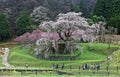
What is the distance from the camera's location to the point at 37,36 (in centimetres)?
7088

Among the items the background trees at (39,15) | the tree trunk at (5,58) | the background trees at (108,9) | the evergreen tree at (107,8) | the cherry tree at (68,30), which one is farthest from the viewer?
the background trees at (39,15)

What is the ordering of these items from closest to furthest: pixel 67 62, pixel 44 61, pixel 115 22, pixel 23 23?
pixel 67 62 < pixel 44 61 < pixel 115 22 < pixel 23 23

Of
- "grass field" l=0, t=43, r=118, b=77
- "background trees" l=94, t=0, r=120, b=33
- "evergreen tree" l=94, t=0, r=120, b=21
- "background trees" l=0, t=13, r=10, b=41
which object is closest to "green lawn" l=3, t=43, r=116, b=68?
"grass field" l=0, t=43, r=118, b=77

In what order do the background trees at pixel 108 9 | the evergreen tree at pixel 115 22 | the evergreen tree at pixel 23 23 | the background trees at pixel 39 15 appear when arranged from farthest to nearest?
the background trees at pixel 39 15, the background trees at pixel 108 9, the evergreen tree at pixel 23 23, the evergreen tree at pixel 115 22

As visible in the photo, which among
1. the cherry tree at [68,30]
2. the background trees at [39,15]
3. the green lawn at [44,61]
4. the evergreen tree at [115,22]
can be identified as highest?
the background trees at [39,15]

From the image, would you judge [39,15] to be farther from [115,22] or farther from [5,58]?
[5,58]

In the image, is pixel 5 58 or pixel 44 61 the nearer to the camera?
pixel 44 61

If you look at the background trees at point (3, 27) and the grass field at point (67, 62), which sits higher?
the background trees at point (3, 27)

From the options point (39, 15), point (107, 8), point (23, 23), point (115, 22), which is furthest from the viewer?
point (39, 15)

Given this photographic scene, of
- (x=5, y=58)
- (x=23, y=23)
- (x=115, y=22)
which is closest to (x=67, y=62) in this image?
(x=5, y=58)

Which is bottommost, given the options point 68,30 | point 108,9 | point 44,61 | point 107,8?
point 44,61

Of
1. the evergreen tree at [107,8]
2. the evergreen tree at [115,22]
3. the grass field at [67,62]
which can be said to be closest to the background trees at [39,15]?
the evergreen tree at [107,8]

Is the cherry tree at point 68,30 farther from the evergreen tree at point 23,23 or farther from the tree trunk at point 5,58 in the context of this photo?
the evergreen tree at point 23,23

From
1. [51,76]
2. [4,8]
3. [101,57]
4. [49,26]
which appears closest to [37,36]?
[49,26]
